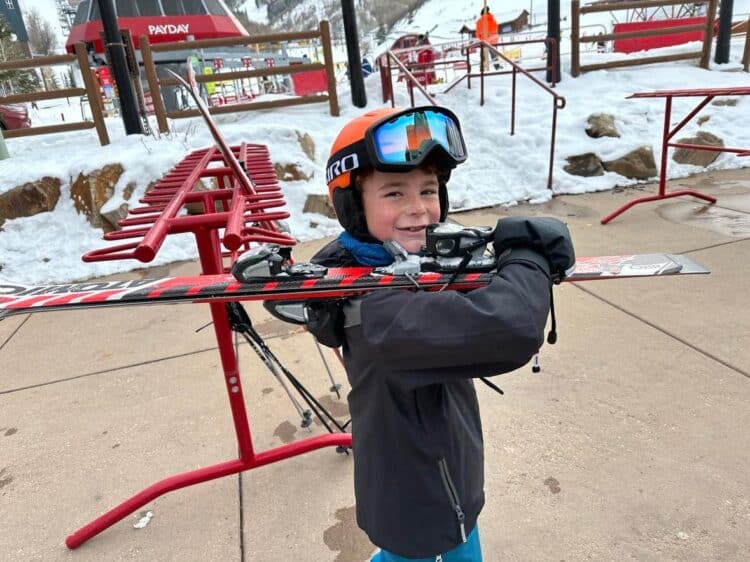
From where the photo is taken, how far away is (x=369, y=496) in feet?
4.31

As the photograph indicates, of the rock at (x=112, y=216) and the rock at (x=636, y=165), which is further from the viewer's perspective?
the rock at (x=636, y=165)

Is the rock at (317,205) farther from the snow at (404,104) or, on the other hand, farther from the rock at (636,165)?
the rock at (636,165)

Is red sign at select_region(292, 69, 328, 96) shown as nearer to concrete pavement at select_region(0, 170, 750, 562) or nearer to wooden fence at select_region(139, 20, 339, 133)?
wooden fence at select_region(139, 20, 339, 133)

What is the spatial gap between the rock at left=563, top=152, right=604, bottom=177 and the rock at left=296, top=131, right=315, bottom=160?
3.40 m

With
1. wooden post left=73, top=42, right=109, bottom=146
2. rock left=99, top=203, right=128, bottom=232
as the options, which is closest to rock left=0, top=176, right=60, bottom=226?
rock left=99, top=203, right=128, bottom=232

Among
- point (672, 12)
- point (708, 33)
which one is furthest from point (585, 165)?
point (672, 12)

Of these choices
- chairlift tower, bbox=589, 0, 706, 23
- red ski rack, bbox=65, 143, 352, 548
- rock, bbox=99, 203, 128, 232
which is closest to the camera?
red ski rack, bbox=65, 143, 352, 548

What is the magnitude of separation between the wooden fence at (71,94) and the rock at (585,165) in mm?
6142

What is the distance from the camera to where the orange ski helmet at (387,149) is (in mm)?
1233

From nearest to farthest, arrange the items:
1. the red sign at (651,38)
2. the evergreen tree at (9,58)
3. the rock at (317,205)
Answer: the rock at (317,205) < the red sign at (651,38) < the evergreen tree at (9,58)

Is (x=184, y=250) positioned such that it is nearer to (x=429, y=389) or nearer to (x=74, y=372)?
(x=74, y=372)

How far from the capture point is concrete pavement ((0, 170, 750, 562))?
201cm

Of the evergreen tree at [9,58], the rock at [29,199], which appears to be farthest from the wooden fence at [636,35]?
the evergreen tree at [9,58]

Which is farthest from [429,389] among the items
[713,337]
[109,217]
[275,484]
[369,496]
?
[109,217]
